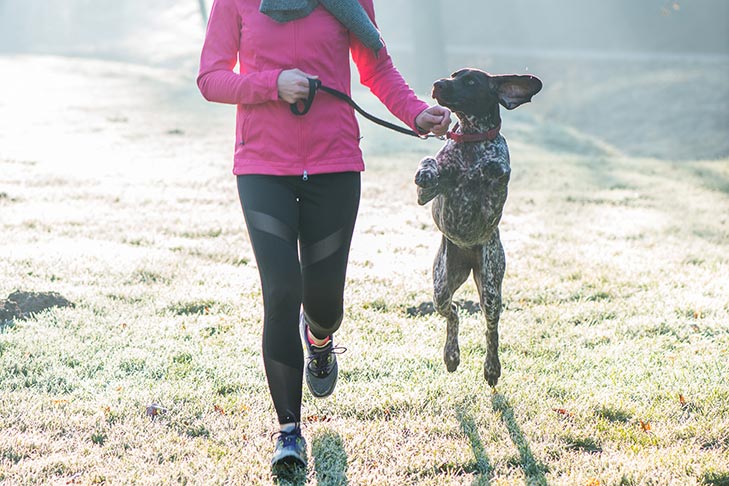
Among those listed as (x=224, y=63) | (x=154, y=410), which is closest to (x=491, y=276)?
(x=224, y=63)

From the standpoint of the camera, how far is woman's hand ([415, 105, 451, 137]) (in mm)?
3939

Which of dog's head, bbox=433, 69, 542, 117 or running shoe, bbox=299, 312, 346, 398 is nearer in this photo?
dog's head, bbox=433, 69, 542, 117

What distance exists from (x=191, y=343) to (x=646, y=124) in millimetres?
21448

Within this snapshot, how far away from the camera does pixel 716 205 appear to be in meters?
12.1

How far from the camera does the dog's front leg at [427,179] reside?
12.8ft

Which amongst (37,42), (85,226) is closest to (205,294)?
(85,226)

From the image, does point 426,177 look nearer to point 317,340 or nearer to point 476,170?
point 476,170

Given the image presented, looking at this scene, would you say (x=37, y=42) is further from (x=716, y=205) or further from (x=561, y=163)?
(x=716, y=205)

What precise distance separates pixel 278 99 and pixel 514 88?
1.14 m

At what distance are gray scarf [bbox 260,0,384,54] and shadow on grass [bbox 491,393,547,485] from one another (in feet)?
6.50

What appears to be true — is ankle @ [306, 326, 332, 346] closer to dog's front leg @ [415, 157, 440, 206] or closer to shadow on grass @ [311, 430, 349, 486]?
shadow on grass @ [311, 430, 349, 486]

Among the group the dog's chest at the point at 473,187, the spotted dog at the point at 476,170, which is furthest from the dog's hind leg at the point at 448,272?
the dog's chest at the point at 473,187

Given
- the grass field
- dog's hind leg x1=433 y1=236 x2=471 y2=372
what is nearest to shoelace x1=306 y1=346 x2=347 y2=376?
the grass field

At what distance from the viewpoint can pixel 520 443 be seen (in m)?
4.10
